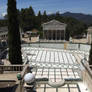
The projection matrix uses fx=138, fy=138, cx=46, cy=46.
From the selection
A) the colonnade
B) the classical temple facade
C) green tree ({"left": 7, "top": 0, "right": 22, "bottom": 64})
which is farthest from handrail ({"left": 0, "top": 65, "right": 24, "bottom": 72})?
the colonnade

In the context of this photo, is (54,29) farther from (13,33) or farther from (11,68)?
(11,68)

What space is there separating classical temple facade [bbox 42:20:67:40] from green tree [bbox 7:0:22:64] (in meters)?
24.1

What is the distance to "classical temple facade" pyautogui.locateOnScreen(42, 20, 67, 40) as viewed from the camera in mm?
32469

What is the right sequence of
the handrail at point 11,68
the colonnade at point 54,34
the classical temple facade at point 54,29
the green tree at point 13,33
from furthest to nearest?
the colonnade at point 54,34 → the classical temple facade at point 54,29 → the green tree at point 13,33 → the handrail at point 11,68

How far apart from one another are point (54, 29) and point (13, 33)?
82.6ft

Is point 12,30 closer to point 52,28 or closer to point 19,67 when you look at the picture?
point 19,67

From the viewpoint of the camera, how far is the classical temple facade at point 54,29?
3247 centimetres

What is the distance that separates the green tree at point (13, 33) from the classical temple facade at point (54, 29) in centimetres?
2413

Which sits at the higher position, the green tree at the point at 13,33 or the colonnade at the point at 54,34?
the green tree at the point at 13,33

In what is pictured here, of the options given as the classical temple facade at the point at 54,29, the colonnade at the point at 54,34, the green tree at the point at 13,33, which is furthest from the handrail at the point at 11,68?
the colonnade at the point at 54,34

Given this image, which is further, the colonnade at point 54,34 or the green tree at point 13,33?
the colonnade at point 54,34

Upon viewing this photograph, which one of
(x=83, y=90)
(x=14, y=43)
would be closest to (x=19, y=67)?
(x=14, y=43)

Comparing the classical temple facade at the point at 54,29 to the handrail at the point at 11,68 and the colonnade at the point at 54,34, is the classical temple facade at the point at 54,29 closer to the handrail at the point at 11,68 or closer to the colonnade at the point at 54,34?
the colonnade at the point at 54,34

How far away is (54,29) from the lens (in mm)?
33156
